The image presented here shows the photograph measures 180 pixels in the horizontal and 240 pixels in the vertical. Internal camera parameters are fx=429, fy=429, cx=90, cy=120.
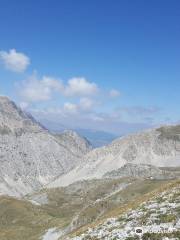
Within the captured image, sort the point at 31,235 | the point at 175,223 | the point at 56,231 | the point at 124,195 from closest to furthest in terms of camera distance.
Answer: the point at 175,223 < the point at 56,231 < the point at 31,235 < the point at 124,195

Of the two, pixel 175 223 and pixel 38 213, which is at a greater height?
pixel 175 223

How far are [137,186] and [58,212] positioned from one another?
35874mm

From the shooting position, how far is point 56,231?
11244 cm

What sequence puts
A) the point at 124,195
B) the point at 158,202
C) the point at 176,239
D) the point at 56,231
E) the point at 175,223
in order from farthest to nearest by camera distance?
the point at 124,195, the point at 56,231, the point at 158,202, the point at 175,223, the point at 176,239

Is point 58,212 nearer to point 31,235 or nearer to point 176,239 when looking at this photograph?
point 31,235

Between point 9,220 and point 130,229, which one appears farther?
point 9,220

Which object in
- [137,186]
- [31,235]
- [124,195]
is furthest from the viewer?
[137,186]

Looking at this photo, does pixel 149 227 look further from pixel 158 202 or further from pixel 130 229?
pixel 158 202

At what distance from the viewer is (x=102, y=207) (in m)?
125

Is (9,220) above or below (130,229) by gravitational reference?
below

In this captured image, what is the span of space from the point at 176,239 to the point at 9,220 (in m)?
140

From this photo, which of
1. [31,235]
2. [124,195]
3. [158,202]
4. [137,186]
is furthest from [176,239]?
[137,186]

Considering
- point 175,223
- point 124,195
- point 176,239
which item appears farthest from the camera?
point 124,195

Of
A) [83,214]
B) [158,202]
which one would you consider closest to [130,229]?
[158,202]
